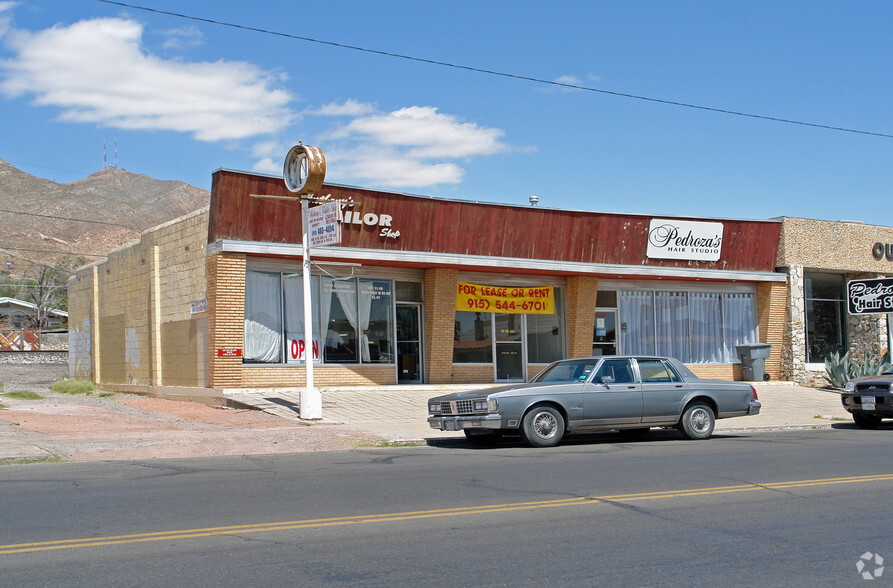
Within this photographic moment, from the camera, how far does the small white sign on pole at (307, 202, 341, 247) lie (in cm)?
1633

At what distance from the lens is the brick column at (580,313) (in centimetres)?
2508

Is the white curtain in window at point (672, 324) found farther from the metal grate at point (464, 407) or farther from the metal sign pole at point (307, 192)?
the metal grate at point (464, 407)

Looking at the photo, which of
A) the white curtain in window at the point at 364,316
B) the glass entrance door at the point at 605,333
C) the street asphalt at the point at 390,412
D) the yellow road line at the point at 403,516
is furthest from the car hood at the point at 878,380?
the white curtain in window at the point at 364,316

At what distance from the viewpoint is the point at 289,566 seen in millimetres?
5832

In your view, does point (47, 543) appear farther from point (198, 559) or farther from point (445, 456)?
point (445, 456)

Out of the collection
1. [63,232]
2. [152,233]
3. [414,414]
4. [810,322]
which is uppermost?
[63,232]

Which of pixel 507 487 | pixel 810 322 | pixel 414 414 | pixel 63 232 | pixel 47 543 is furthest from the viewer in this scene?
pixel 63 232

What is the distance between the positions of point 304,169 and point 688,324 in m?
15.3

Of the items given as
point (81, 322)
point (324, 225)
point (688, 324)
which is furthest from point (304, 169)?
point (81, 322)

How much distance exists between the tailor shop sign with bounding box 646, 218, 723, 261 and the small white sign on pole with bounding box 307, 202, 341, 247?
41.7 feet

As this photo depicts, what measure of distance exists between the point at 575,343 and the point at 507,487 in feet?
53.2

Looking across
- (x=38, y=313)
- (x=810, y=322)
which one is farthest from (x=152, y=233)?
(x=38, y=313)

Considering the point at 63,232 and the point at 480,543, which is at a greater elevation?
the point at 63,232

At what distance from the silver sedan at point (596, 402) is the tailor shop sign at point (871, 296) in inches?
480
